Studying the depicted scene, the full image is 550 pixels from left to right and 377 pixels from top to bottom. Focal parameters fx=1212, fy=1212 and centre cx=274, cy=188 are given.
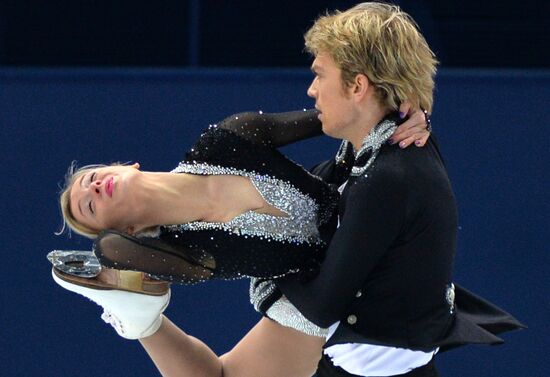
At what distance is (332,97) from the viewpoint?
3086mm

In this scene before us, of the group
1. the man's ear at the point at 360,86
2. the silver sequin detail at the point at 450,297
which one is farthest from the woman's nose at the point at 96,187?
the silver sequin detail at the point at 450,297

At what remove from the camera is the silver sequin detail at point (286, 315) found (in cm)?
337

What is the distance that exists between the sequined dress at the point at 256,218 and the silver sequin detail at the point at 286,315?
0.16m

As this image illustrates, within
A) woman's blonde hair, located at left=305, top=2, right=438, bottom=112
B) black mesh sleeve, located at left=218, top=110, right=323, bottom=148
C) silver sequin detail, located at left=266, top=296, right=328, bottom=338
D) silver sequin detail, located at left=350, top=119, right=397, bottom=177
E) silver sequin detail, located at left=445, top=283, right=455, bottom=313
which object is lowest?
silver sequin detail, located at left=266, top=296, right=328, bottom=338

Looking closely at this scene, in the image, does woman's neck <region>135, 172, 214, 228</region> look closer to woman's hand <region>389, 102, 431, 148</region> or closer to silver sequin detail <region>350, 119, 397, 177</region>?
silver sequin detail <region>350, 119, 397, 177</region>

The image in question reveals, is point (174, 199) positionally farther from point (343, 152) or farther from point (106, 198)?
point (343, 152)

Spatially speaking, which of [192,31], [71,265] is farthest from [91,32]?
[71,265]

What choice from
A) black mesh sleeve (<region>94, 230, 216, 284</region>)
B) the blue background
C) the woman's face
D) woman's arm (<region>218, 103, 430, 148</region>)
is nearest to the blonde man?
woman's arm (<region>218, 103, 430, 148</region>)

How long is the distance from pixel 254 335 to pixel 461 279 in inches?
47.4

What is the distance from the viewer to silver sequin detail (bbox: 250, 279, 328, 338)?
3.37m

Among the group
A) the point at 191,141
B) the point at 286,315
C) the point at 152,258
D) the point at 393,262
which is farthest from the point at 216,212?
the point at 191,141

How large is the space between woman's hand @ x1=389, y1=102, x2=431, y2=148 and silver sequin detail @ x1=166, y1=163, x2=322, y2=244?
0.38 metres

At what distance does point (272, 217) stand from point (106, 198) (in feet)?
1.46

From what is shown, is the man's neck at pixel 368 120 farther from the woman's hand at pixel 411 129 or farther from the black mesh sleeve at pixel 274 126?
the black mesh sleeve at pixel 274 126
